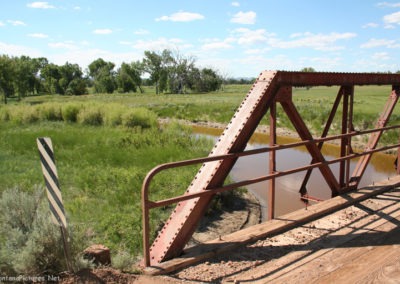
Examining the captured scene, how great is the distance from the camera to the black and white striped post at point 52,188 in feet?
11.9

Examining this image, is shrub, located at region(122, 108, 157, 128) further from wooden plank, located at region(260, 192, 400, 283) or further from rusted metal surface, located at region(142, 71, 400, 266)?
wooden plank, located at region(260, 192, 400, 283)

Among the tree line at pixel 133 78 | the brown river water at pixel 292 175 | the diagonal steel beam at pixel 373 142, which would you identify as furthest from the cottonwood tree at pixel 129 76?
the diagonal steel beam at pixel 373 142

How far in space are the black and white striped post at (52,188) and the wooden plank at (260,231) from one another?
3.06 ft

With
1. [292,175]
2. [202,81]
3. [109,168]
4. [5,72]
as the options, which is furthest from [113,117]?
[202,81]

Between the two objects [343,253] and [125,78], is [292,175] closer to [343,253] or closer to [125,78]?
[343,253]

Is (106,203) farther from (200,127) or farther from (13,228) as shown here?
(200,127)

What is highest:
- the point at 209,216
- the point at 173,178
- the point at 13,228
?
the point at 13,228

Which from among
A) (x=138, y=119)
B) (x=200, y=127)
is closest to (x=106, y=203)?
(x=138, y=119)

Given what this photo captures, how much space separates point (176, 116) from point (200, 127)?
211 inches

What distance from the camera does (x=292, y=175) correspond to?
42.5 ft

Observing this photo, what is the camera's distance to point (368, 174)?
1338 centimetres

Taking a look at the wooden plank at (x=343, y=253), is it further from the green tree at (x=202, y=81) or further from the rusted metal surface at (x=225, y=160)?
the green tree at (x=202, y=81)

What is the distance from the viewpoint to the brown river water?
34.3 ft

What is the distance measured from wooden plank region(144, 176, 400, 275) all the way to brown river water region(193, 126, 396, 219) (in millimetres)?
3221
